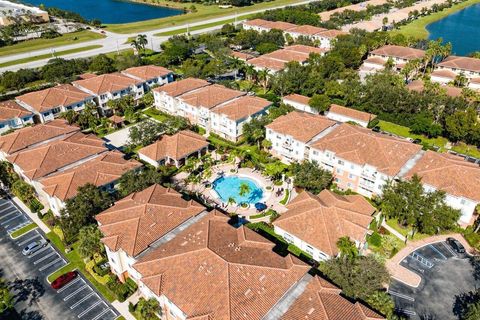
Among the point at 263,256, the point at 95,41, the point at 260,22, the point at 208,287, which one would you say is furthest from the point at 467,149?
the point at 95,41

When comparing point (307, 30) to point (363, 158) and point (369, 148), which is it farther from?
point (363, 158)

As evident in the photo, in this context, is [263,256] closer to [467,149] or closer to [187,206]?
[187,206]

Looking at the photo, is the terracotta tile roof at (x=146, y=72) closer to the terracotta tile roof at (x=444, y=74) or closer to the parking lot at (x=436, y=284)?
the parking lot at (x=436, y=284)

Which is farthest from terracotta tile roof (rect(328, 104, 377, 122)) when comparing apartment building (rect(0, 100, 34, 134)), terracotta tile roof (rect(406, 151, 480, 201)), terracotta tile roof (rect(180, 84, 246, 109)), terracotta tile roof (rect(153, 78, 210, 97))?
apartment building (rect(0, 100, 34, 134))

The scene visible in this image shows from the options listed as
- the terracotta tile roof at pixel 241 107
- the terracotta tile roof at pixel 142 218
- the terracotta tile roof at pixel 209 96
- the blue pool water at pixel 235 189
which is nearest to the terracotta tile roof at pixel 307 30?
the terracotta tile roof at pixel 209 96

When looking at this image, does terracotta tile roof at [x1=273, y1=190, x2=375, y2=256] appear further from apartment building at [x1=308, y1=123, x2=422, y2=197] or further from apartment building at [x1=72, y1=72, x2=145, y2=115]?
apartment building at [x1=72, y1=72, x2=145, y2=115]

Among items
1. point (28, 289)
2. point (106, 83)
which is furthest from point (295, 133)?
point (106, 83)
